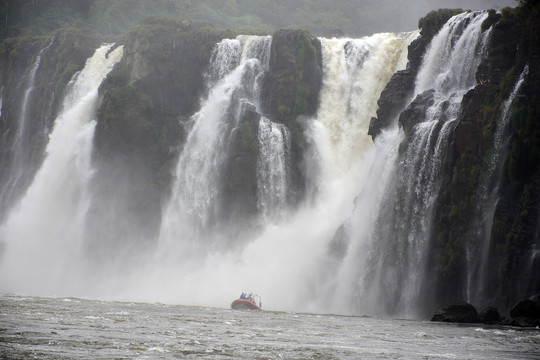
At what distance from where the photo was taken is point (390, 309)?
137 feet

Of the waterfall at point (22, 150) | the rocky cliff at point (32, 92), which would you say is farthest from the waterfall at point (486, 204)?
the waterfall at point (22, 150)

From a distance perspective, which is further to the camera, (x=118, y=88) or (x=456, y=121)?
(x=118, y=88)

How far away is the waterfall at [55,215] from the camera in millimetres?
61562

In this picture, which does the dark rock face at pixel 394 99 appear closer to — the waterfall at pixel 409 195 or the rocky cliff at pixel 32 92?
the waterfall at pixel 409 195

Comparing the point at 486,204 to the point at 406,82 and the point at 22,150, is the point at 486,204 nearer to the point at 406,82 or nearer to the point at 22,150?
the point at 406,82

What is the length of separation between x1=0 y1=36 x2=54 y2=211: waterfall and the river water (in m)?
38.2

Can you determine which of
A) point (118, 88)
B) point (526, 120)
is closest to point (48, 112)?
point (118, 88)

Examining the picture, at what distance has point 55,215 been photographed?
64.1m

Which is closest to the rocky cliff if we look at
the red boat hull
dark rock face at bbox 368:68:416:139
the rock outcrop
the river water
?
the rock outcrop

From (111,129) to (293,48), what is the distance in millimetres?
17938

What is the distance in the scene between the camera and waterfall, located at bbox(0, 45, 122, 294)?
202ft

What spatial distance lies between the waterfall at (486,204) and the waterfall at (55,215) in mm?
34761

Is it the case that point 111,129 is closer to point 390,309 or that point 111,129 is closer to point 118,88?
point 118,88

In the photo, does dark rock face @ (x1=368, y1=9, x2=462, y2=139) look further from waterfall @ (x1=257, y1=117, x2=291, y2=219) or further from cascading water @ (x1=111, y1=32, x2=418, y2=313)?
waterfall @ (x1=257, y1=117, x2=291, y2=219)
